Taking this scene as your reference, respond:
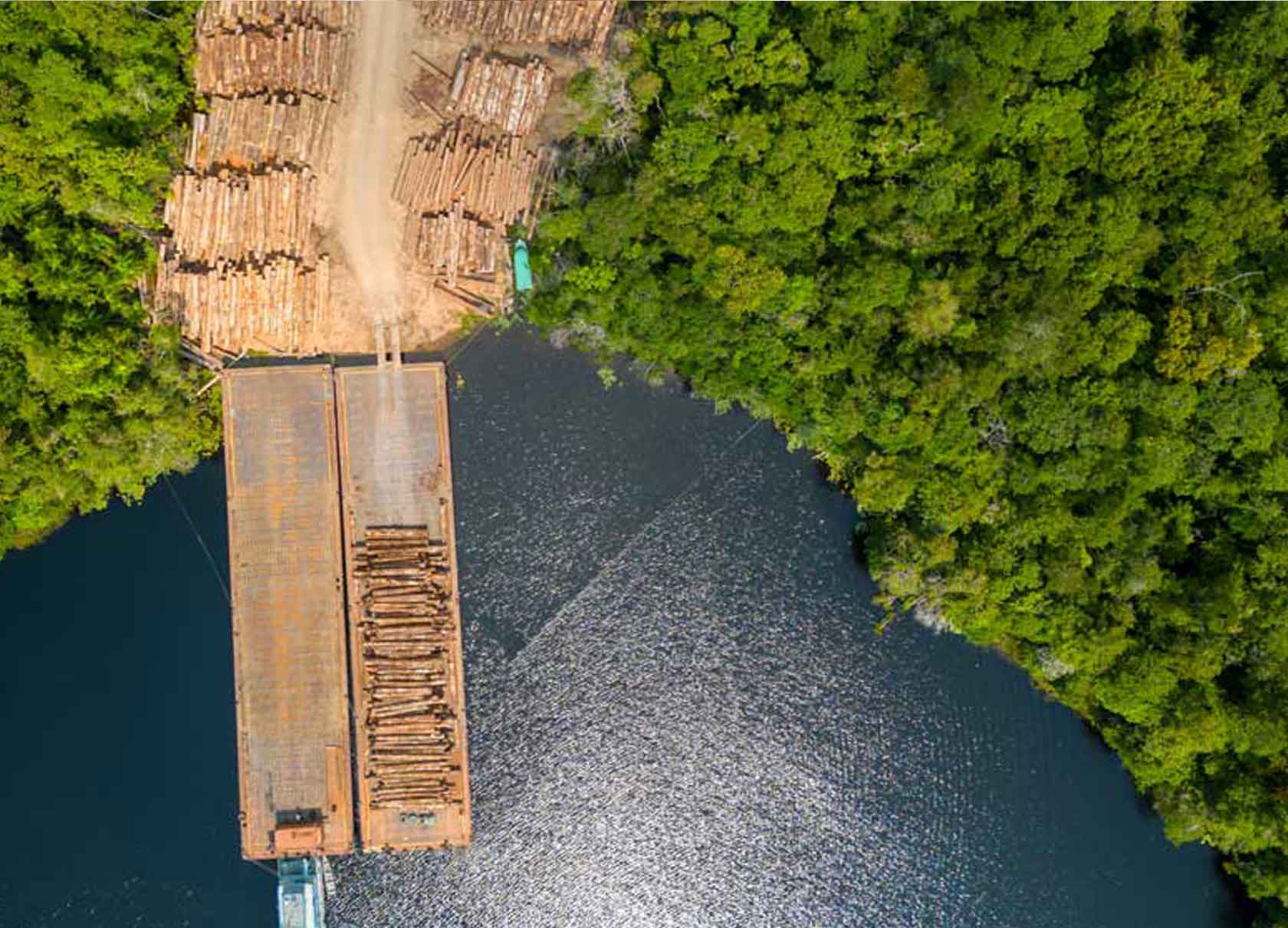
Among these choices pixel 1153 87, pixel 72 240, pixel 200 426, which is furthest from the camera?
pixel 200 426

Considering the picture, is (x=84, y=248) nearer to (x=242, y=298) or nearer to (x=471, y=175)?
(x=242, y=298)

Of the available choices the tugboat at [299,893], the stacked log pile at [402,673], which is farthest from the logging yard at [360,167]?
the tugboat at [299,893]

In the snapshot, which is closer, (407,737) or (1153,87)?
(1153,87)

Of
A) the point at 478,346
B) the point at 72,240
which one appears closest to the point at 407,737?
the point at 478,346

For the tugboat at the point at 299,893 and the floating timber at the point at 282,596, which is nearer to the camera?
the tugboat at the point at 299,893

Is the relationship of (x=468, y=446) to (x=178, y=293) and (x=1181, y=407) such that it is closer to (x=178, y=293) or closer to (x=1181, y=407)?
Answer: (x=178, y=293)

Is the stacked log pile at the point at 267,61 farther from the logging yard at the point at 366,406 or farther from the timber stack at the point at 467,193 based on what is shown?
the timber stack at the point at 467,193
